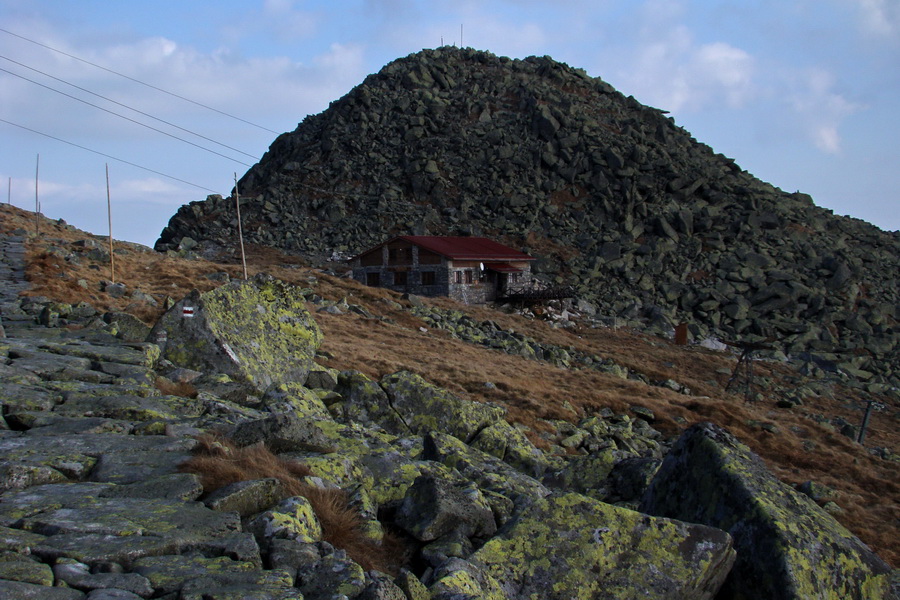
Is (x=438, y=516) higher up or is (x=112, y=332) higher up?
(x=112, y=332)

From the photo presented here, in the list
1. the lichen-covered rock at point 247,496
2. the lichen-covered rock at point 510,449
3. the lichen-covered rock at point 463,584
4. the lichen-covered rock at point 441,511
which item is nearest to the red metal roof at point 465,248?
the lichen-covered rock at point 510,449

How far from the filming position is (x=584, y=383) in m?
31.8

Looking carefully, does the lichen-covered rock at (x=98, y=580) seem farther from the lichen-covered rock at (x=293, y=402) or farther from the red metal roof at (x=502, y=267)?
the red metal roof at (x=502, y=267)

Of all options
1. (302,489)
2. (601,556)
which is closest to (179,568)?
(302,489)

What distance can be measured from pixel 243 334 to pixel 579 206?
281ft

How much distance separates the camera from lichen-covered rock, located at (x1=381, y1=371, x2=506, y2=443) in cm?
1394

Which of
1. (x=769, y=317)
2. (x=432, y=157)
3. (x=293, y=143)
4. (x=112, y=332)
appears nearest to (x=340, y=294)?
(x=112, y=332)

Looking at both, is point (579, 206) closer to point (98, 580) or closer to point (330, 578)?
point (330, 578)

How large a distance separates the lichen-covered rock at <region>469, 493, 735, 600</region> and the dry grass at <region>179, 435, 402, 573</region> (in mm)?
908

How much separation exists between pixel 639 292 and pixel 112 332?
216 ft

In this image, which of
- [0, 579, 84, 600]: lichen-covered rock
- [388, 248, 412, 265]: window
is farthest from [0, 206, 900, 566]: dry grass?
[0, 579, 84, 600]: lichen-covered rock

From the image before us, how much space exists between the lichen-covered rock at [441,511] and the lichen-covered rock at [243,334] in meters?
7.32

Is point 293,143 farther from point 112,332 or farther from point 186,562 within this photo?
point 186,562

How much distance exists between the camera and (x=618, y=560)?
6.37m
